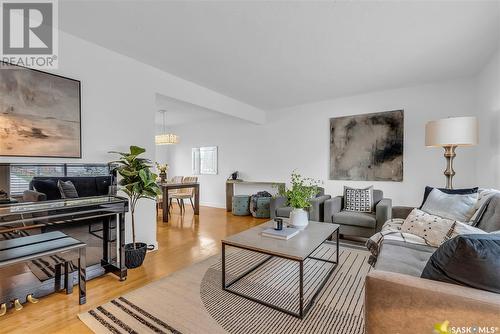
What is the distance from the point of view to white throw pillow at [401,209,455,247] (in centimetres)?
197

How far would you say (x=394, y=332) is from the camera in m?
1.01

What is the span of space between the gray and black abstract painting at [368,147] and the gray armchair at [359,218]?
71 cm

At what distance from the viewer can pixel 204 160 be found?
6.89 meters

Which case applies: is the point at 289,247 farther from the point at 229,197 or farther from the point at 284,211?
the point at 229,197

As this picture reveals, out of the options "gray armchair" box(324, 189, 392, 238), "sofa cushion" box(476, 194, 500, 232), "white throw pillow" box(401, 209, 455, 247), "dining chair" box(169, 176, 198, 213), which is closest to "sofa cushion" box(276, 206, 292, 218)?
"gray armchair" box(324, 189, 392, 238)

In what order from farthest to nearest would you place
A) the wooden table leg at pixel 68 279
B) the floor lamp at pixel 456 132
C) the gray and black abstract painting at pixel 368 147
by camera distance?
1. the gray and black abstract painting at pixel 368 147
2. the floor lamp at pixel 456 132
3. the wooden table leg at pixel 68 279

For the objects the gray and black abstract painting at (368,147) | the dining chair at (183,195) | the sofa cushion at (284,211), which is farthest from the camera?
the dining chair at (183,195)

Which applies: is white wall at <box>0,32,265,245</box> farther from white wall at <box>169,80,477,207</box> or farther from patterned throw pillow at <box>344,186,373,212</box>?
patterned throw pillow at <box>344,186,373,212</box>

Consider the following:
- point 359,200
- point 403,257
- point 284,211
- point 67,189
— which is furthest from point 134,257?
point 359,200

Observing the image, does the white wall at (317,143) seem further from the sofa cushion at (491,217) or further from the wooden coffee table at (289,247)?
the wooden coffee table at (289,247)

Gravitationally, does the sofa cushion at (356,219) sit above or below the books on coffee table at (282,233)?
below

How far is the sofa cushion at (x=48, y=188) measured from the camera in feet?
6.99

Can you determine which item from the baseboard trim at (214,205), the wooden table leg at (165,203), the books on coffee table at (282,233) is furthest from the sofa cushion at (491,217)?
the baseboard trim at (214,205)

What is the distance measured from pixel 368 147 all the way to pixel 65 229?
462 cm
